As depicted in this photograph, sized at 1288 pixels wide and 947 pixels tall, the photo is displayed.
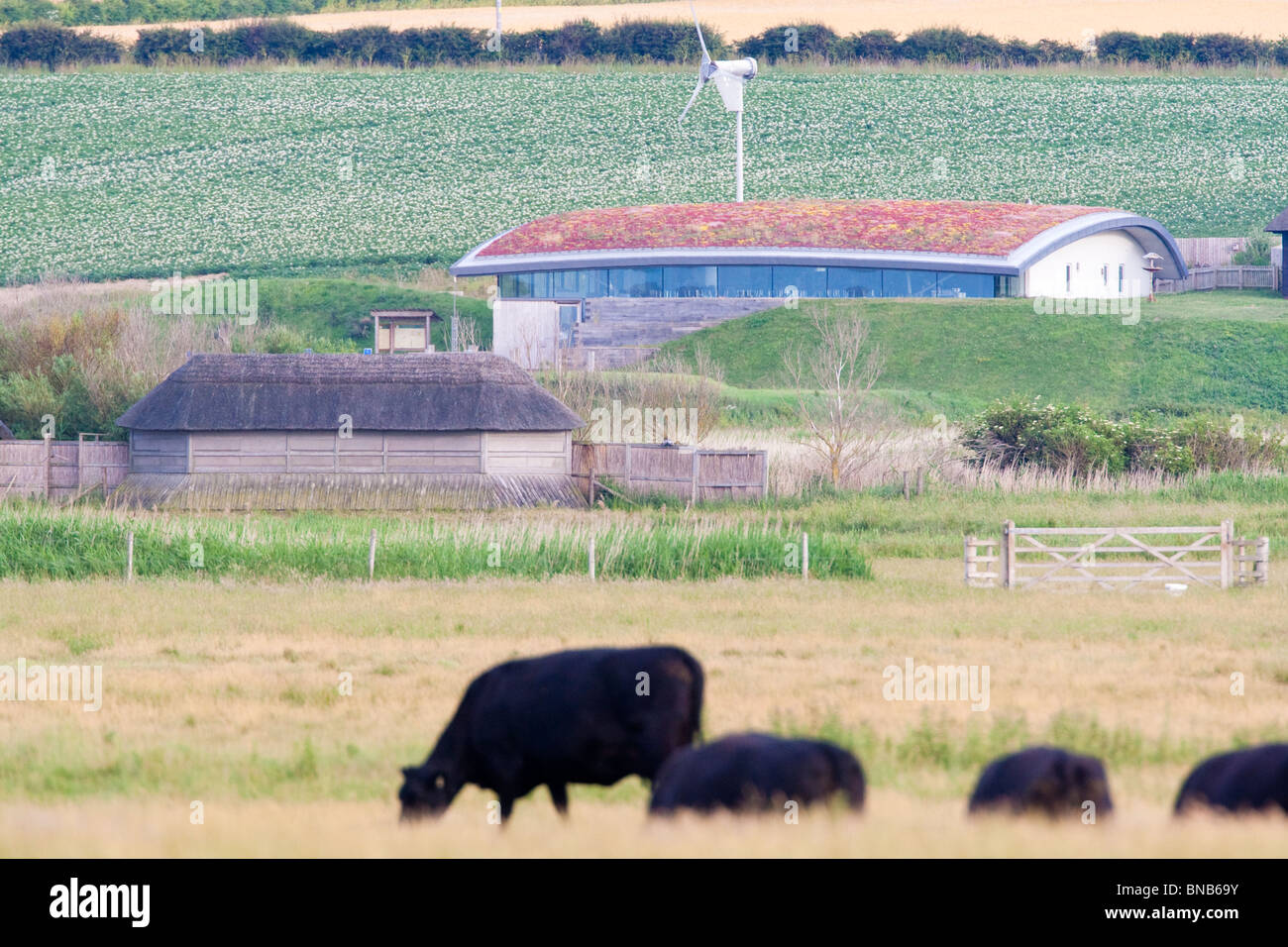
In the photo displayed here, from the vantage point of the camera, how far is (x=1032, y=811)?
9914 millimetres

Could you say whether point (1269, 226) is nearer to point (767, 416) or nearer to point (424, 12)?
point (767, 416)

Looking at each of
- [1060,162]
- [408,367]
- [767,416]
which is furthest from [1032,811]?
[1060,162]

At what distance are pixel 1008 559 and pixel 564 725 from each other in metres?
19.4

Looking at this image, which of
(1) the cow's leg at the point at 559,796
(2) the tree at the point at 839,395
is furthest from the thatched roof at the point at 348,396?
(1) the cow's leg at the point at 559,796

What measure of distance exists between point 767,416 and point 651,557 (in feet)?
92.1

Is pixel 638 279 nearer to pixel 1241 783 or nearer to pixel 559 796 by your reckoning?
pixel 559 796

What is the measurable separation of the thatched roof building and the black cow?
3518 cm

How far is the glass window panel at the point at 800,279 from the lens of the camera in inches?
2889

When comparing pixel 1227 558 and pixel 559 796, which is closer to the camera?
pixel 559 796

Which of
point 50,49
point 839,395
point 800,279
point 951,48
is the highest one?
point 951,48

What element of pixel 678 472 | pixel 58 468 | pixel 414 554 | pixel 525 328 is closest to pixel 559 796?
pixel 414 554

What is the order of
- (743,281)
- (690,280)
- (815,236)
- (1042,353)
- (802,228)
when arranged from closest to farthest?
(1042,353)
(815,236)
(690,280)
(743,281)
(802,228)

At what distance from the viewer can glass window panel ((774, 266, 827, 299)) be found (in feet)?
241

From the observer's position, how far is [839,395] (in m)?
48.6
